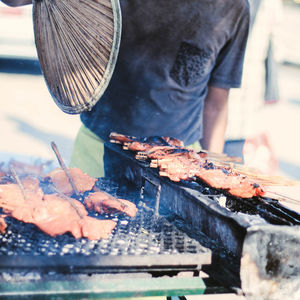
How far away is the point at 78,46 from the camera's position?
230 cm

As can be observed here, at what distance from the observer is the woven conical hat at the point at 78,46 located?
2.11m

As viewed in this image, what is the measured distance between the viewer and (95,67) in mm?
2232

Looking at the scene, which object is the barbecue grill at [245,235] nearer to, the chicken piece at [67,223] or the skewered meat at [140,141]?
the chicken piece at [67,223]

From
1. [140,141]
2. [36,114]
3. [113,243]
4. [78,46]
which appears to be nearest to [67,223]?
[113,243]

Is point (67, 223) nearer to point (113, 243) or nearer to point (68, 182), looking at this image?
point (113, 243)

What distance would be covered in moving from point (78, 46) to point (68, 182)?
1.02 m

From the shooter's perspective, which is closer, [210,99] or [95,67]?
[95,67]

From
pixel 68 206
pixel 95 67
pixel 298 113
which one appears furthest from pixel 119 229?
pixel 298 113

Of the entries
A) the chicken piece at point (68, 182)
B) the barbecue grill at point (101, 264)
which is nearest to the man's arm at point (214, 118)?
the chicken piece at point (68, 182)

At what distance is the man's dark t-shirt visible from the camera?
357cm

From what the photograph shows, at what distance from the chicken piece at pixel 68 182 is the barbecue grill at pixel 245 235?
61cm

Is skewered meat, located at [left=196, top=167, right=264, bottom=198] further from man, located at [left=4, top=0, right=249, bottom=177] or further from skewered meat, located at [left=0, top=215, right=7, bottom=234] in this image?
man, located at [left=4, top=0, right=249, bottom=177]

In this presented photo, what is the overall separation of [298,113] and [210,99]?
11097 millimetres

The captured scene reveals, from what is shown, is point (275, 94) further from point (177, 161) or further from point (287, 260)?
point (287, 260)
